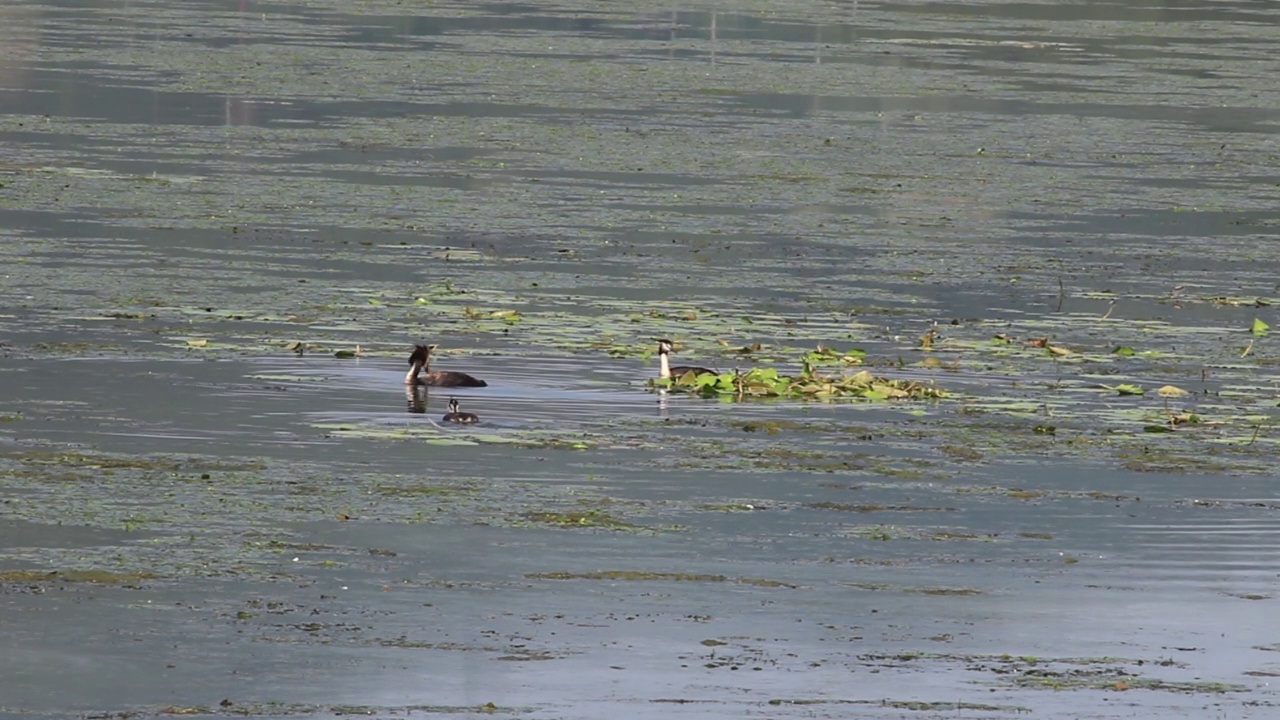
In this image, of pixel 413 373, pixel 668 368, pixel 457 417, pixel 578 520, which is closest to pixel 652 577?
pixel 578 520

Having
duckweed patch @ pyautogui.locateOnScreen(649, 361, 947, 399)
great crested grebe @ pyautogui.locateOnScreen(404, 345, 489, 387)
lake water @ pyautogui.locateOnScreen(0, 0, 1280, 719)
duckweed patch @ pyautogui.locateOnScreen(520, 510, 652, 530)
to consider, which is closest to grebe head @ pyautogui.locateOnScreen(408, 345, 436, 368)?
great crested grebe @ pyautogui.locateOnScreen(404, 345, 489, 387)

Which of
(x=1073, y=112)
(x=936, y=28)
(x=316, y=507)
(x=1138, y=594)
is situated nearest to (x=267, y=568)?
Answer: (x=316, y=507)

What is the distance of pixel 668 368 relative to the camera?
15.2 m

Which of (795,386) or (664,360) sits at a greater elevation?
(664,360)

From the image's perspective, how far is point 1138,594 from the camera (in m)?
10.5

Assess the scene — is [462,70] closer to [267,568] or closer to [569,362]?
[569,362]

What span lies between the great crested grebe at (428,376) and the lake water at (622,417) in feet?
0.25

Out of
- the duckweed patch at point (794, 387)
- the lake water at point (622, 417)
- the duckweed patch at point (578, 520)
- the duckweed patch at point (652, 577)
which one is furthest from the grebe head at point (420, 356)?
the duckweed patch at point (652, 577)

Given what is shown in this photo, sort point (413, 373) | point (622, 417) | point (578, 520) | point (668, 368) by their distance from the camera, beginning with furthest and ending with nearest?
point (668, 368), point (413, 373), point (622, 417), point (578, 520)

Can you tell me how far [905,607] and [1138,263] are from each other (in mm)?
11939

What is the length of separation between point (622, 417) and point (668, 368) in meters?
1.12

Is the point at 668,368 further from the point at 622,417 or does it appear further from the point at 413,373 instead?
the point at 413,373

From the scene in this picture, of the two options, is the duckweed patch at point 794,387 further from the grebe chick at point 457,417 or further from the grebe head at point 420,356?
the grebe chick at point 457,417

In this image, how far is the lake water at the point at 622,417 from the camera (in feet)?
30.4
